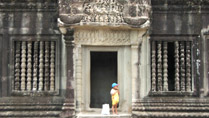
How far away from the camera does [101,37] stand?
987 centimetres

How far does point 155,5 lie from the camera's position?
10078mm

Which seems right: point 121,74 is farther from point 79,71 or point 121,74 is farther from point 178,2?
point 178,2

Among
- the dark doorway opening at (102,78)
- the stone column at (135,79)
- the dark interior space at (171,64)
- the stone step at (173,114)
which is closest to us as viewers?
the stone step at (173,114)

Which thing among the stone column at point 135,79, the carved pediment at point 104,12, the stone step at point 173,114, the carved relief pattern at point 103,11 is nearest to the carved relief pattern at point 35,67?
the carved pediment at point 104,12

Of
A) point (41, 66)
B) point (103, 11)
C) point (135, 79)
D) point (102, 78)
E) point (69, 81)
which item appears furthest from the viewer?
point (102, 78)

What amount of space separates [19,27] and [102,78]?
392cm

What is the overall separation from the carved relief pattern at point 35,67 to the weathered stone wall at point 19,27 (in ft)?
0.51

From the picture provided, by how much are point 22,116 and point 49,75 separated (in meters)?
1.40

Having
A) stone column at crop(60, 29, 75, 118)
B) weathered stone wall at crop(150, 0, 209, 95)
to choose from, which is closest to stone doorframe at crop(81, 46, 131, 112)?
stone column at crop(60, 29, 75, 118)

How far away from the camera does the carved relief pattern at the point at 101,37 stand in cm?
984

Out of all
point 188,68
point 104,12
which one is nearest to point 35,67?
point 104,12

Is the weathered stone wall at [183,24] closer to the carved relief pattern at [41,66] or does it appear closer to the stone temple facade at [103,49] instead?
the stone temple facade at [103,49]

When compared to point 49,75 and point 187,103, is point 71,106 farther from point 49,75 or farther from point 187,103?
point 187,103

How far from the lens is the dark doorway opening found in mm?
12579
